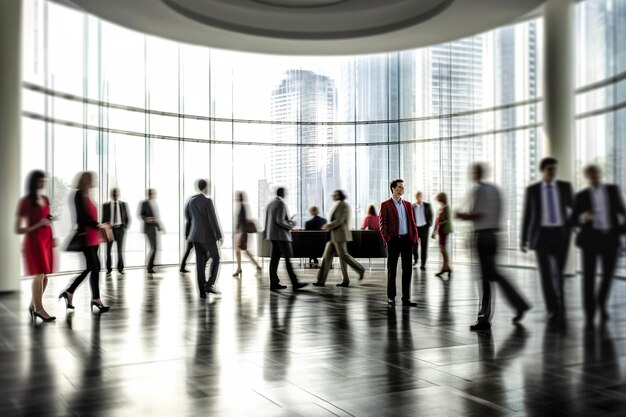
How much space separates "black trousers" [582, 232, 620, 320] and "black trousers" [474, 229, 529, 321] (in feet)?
5.90

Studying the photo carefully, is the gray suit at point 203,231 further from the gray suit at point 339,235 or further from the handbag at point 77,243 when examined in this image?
the gray suit at point 339,235

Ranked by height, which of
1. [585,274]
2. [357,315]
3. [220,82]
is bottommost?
[357,315]

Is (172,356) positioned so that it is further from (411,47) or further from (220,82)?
(220,82)

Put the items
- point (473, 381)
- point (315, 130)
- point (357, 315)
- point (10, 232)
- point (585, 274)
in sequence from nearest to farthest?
point (585, 274)
point (473, 381)
point (357, 315)
point (10, 232)
point (315, 130)

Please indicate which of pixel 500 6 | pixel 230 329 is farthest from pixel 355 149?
pixel 230 329

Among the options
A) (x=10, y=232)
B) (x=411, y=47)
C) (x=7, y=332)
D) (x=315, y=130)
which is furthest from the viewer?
(x=315, y=130)

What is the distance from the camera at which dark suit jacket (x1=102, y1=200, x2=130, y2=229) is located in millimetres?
12641

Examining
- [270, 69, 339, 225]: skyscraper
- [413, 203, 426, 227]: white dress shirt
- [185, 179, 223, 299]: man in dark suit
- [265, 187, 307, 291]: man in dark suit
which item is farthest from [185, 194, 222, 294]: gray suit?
[270, 69, 339, 225]: skyscraper

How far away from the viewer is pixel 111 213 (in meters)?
12.7

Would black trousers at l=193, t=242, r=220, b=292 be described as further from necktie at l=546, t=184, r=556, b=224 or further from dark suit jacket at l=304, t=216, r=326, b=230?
necktie at l=546, t=184, r=556, b=224

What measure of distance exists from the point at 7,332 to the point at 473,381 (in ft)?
15.6

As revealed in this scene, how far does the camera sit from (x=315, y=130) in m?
20.6

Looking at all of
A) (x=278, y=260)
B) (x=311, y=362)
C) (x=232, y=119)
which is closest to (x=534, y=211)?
(x=311, y=362)

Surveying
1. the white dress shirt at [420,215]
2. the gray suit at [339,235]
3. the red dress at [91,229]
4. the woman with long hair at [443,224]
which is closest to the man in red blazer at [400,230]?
the gray suit at [339,235]
